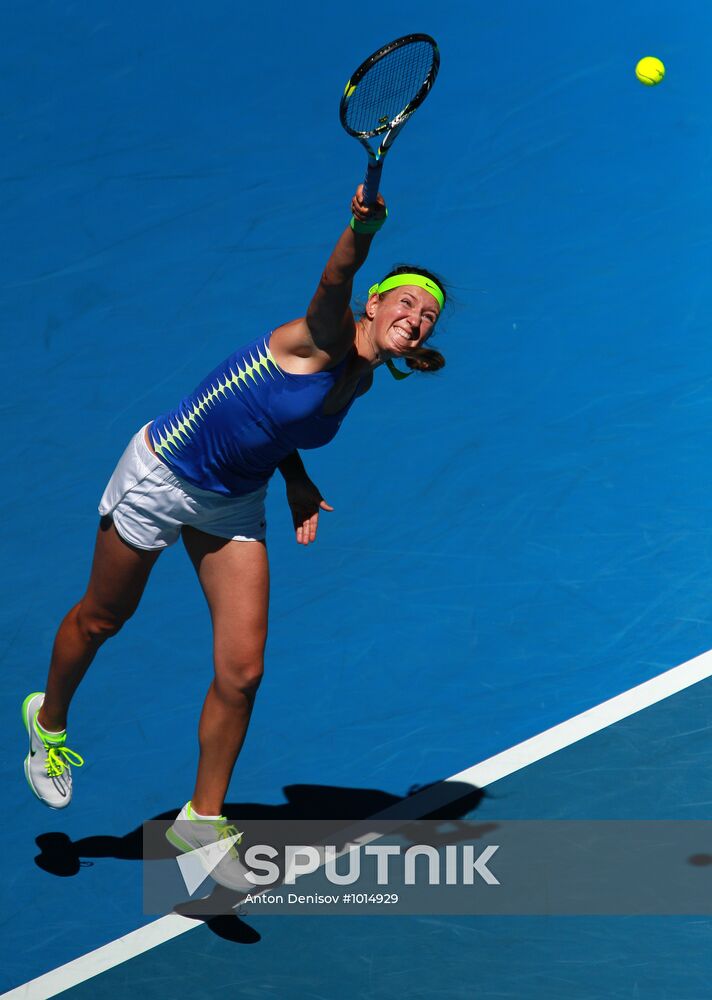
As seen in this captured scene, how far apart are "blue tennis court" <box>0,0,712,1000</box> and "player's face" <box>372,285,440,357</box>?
2.20 m

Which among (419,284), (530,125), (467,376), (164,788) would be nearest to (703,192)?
(530,125)

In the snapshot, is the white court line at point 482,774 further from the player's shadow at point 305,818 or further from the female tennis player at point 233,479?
the female tennis player at point 233,479

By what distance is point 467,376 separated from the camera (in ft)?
25.1

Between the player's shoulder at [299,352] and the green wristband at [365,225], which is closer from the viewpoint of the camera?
the green wristband at [365,225]

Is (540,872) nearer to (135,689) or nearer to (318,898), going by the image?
(318,898)

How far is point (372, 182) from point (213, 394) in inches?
41.8

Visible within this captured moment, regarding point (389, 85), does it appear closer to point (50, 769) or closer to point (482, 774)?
point (50, 769)

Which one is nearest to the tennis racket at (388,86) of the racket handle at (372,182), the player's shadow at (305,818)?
the racket handle at (372,182)

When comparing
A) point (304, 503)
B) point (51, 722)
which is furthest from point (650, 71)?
point (51, 722)

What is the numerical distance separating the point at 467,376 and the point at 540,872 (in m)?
2.73

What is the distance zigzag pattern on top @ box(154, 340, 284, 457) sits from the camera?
486 centimetres

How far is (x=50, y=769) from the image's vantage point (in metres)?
5.79

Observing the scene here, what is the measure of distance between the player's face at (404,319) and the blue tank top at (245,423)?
16 centimetres

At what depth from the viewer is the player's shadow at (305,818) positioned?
602 cm
